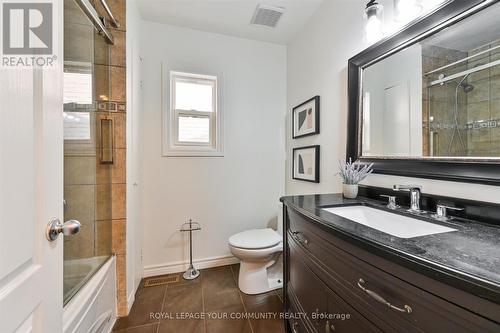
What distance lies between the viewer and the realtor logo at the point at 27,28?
0.52 m

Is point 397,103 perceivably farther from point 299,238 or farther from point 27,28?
point 27,28

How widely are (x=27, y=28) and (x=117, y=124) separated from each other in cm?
102

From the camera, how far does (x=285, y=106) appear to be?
2.47m

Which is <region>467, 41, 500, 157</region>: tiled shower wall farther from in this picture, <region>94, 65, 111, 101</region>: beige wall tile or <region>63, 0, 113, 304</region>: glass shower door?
<region>94, 65, 111, 101</region>: beige wall tile

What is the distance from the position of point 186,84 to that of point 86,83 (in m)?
0.92

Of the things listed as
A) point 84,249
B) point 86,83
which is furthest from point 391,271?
point 86,83

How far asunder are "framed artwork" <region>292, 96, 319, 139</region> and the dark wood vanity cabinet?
3.28ft

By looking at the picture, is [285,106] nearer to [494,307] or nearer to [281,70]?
[281,70]

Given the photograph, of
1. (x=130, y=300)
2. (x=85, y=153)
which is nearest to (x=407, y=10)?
(x=85, y=153)

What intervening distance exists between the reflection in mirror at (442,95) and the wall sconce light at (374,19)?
0.16 meters

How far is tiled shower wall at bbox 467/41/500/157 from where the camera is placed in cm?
82

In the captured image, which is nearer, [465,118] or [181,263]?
[465,118]

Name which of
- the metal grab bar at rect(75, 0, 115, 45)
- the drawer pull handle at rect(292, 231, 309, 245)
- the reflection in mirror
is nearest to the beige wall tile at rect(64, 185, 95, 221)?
the metal grab bar at rect(75, 0, 115, 45)

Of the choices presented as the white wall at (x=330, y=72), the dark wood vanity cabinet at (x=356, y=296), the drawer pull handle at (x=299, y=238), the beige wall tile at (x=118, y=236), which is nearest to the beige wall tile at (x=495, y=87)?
the white wall at (x=330, y=72)
